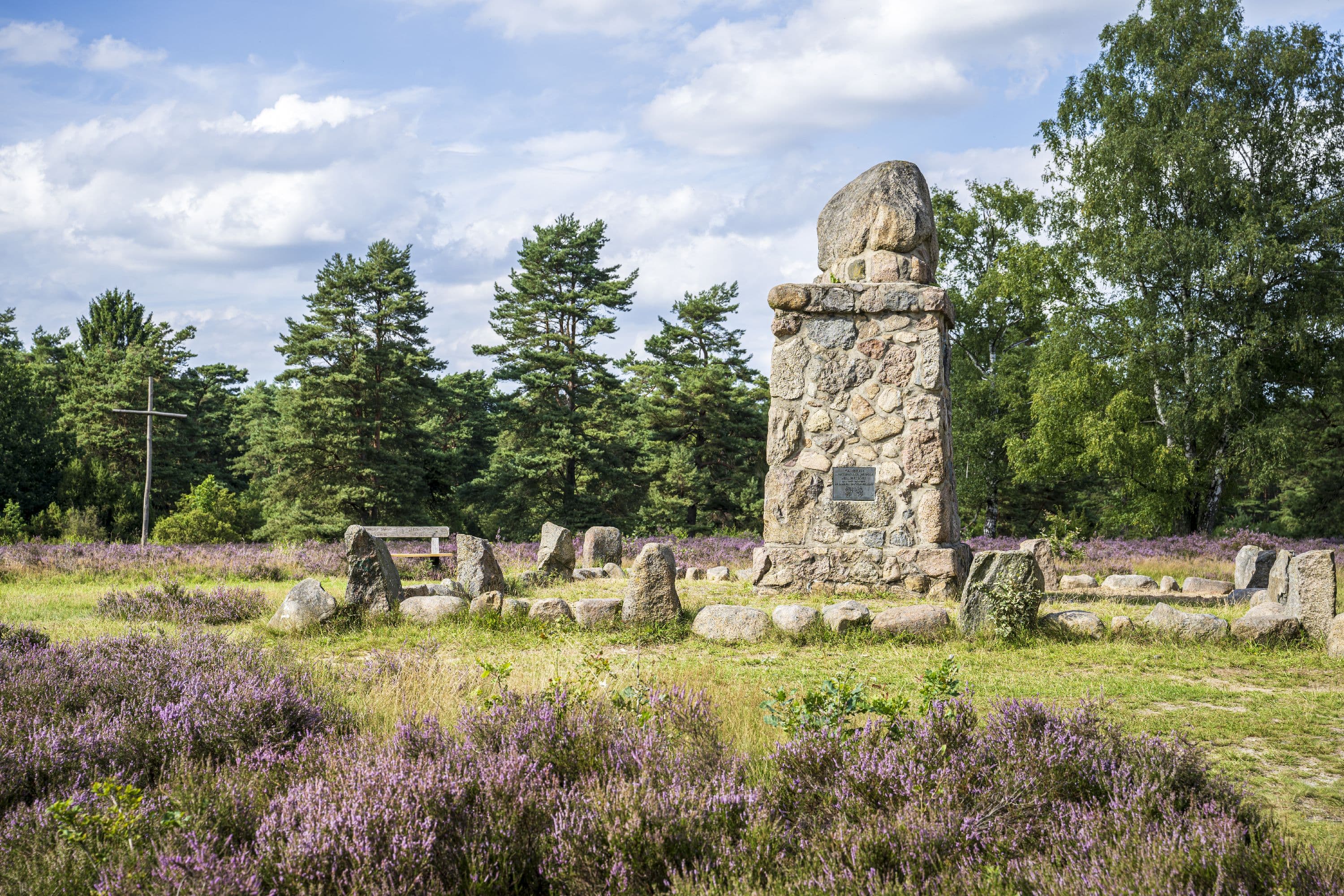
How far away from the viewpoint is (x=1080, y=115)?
23.7m

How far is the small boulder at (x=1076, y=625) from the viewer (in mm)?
Answer: 7402

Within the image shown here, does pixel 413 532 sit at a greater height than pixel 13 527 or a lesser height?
greater

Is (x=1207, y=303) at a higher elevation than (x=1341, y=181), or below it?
below

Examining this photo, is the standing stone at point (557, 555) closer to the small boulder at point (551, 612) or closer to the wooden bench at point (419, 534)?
the wooden bench at point (419, 534)

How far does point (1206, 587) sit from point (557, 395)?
2290cm

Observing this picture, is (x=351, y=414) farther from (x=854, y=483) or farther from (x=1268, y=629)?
(x=1268, y=629)

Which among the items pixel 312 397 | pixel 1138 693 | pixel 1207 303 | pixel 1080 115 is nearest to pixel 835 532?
pixel 1138 693

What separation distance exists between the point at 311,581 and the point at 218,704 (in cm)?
444

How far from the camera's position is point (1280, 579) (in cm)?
893

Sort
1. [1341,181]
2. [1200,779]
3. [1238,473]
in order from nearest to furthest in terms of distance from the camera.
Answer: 1. [1200,779]
2. [1341,181]
3. [1238,473]

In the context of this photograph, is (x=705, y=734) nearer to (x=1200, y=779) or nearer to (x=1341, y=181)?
(x=1200, y=779)

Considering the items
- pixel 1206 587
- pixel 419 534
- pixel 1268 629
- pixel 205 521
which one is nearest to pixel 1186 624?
pixel 1268 629

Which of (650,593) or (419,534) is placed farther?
(419,534)

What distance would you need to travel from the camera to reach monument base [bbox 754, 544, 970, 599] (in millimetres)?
9727
